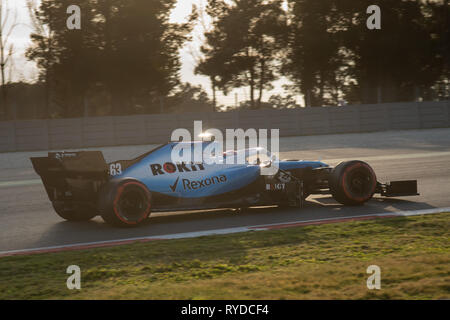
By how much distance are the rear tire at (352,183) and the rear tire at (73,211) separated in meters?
3.96

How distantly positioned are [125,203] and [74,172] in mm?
888

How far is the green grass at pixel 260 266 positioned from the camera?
5000 millimetres

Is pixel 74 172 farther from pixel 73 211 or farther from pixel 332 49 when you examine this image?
pixel 332 49

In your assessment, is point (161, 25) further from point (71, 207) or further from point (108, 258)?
point (108, 258)

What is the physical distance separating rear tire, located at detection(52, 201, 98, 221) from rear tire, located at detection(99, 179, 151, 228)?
0.65 m

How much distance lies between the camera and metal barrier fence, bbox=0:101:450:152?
91.0 feet

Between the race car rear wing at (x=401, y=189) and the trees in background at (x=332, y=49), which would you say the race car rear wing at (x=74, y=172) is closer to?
the race car rear wing at (x=401, y=189)

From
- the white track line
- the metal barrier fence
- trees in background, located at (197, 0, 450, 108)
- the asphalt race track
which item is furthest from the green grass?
trees in background, located at (197, 0, 450, 108)

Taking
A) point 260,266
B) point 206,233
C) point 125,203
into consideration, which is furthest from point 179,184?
point 260,266

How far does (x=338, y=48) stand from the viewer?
36875 millimetres

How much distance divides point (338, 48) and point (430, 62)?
5696 millimetres

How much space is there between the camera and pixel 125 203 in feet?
27.9

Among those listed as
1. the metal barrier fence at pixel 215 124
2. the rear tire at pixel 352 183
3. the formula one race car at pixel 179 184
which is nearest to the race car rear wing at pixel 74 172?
the formula one race car at pixel 179 184
